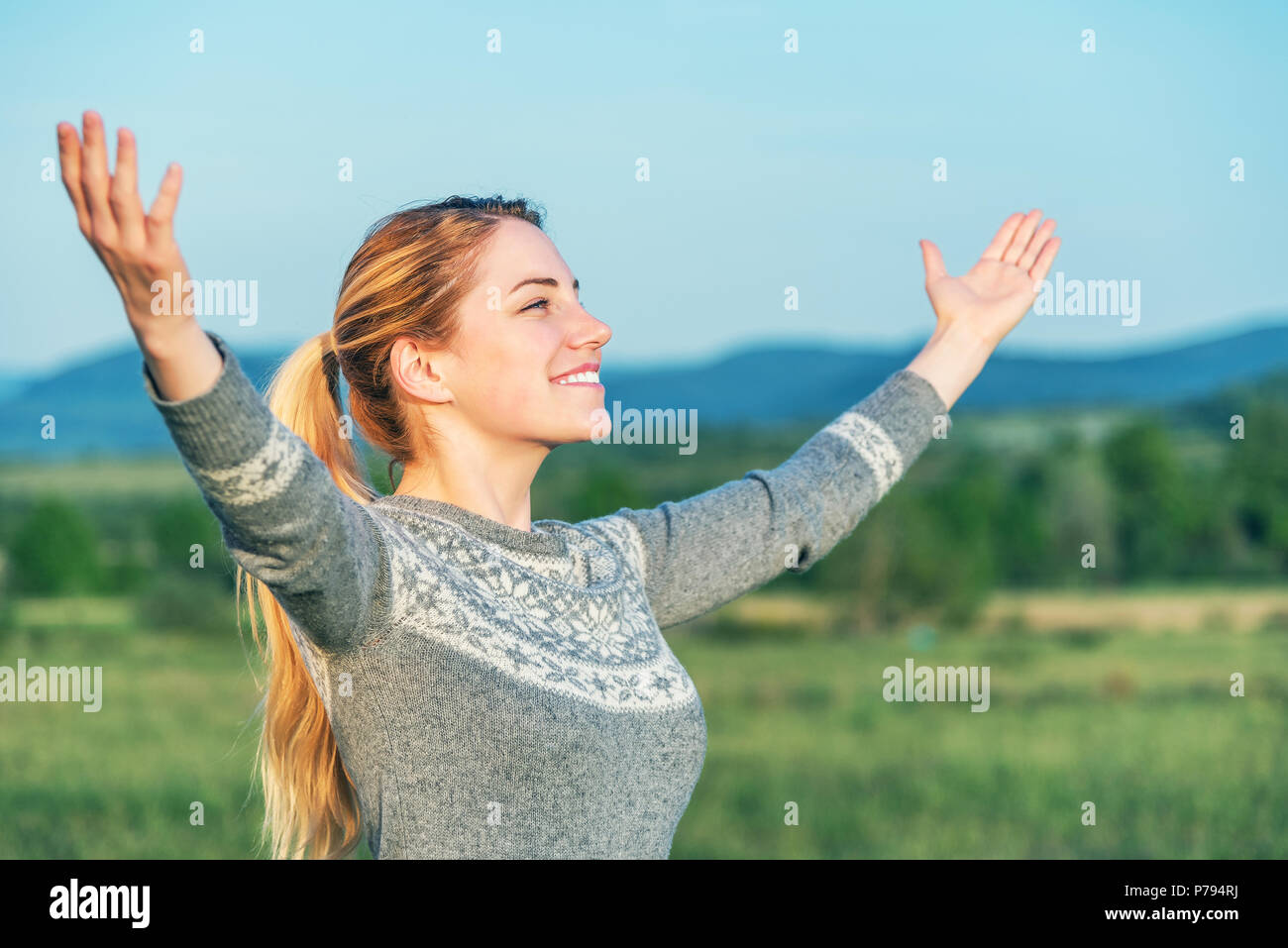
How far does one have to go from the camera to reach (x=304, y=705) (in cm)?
230

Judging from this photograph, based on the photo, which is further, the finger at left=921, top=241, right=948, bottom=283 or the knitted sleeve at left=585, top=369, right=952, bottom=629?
the finger at left=921, top=241, right=948, bottom=283

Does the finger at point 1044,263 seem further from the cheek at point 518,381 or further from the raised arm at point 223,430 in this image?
the raised arm at point 223,430

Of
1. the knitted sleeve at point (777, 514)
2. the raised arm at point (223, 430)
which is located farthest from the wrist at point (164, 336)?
the knitted sleeve at point (777, 514)

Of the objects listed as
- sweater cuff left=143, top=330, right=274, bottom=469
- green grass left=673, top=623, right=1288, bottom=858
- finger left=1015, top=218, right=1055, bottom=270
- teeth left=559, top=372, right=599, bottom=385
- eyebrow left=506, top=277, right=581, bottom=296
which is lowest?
green grass left=673, top=623, right=1288, bottom=858

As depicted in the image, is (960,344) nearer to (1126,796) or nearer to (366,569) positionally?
(366,569)

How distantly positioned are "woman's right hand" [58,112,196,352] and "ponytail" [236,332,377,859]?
3.01ft

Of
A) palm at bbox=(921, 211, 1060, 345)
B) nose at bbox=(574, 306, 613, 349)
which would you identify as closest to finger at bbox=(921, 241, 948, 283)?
palm at bbox=(921, 211, 1060, 345)

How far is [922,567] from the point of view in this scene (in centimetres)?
2306

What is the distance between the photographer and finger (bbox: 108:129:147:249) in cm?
130

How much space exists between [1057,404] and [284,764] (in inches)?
1254

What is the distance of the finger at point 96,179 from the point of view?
50.1 inches

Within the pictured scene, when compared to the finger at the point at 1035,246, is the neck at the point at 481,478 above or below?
below

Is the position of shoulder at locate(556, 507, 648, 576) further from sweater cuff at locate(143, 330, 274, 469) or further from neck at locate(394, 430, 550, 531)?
sweater cuff at locate(143, 330, 274, 469)

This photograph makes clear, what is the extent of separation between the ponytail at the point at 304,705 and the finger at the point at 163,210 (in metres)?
0.96
